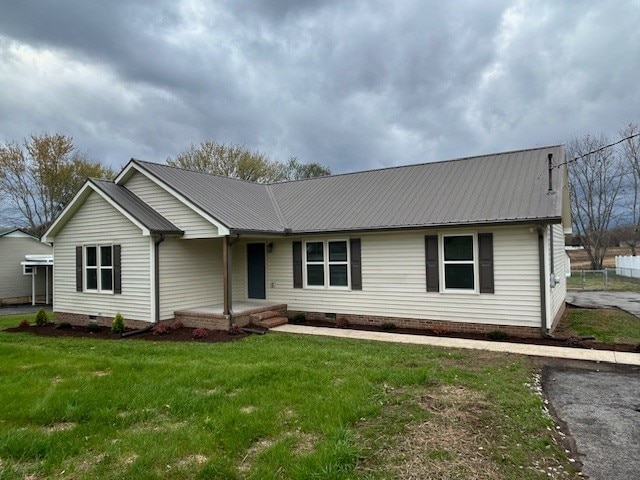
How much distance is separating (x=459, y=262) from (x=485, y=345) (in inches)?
89.1

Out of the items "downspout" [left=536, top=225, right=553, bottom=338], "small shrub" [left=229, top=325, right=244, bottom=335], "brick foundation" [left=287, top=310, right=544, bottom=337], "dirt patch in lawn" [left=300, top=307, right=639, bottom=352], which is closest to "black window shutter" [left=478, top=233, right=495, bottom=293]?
"brick foundation" [left=287, top=310, right=544, bottom=337]

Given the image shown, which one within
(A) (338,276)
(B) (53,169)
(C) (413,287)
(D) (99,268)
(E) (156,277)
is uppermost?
(B) (53,169)

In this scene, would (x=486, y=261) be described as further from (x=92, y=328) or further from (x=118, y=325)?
(x=92, y=328)

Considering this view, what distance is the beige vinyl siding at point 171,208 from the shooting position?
11469 mm

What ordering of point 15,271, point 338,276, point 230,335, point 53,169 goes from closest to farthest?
point 230,335
point 338,276
point 15,271
point 53,169

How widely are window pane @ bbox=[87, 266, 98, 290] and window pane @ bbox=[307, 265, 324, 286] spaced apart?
21.5ft

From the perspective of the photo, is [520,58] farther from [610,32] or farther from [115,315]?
[115,315]

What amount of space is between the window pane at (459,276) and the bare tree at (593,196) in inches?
1157

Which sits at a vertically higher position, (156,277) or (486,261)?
(486,261)

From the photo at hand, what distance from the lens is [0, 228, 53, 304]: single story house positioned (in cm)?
2239

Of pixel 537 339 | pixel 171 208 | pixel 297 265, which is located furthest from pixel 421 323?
pixel 171 208

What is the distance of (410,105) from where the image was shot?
64.7 feet

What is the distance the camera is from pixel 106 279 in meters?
12.4

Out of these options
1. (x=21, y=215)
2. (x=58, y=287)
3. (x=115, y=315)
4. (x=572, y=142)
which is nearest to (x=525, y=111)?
(x=572, y=142)
